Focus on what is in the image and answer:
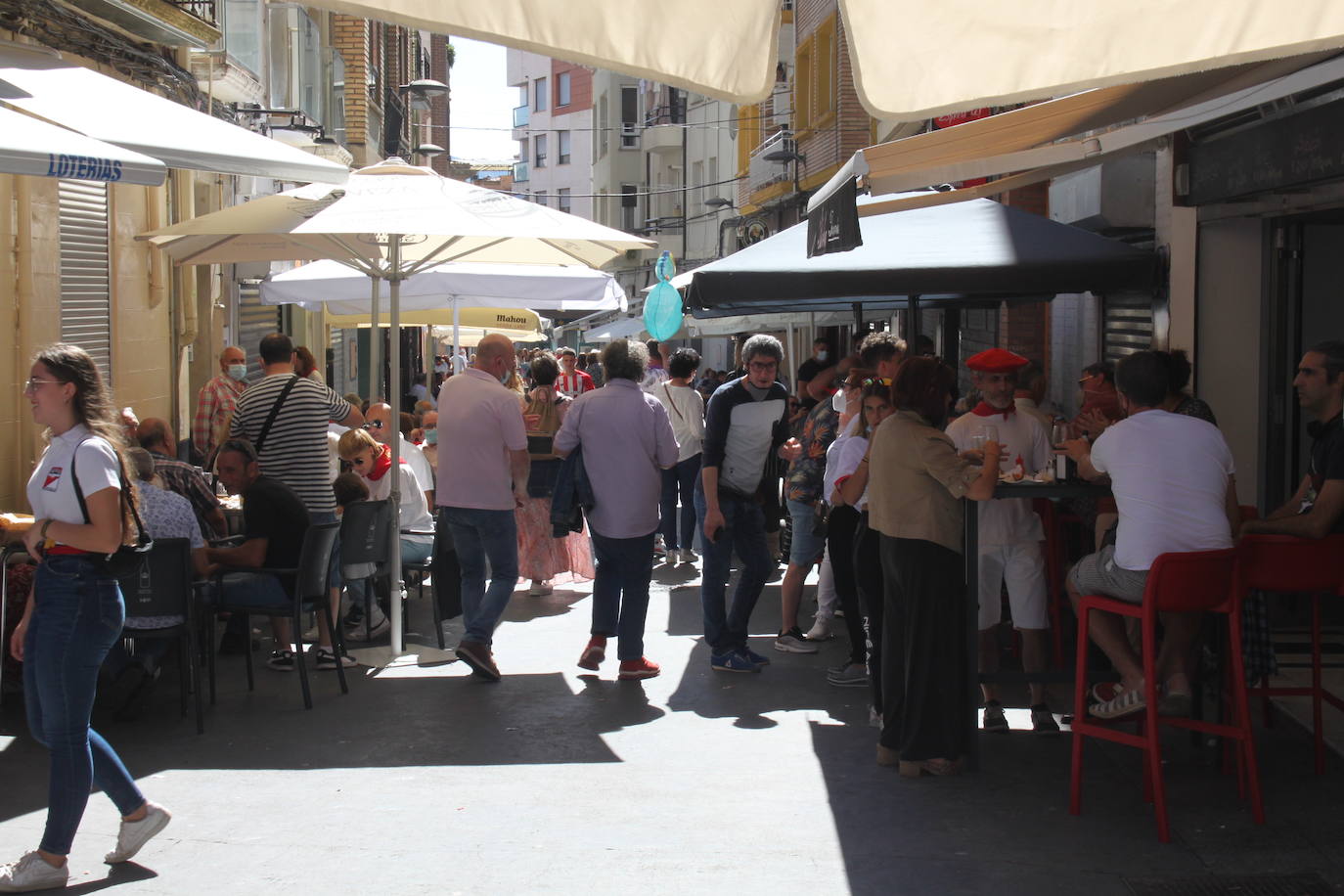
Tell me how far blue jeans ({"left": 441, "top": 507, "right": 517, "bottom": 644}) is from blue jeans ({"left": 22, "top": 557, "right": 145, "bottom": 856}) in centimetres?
324

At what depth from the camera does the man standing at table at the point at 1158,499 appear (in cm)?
547

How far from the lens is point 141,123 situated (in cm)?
689

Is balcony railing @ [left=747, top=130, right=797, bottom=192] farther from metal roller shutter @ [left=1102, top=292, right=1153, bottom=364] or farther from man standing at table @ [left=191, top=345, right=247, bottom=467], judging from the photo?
man standing at table @ [left=191, top=345, right=247, bottom=467]

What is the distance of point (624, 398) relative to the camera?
806cm

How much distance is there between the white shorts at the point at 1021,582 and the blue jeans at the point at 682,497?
5594 millimetres

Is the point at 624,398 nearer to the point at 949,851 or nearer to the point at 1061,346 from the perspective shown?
the point at 949,851

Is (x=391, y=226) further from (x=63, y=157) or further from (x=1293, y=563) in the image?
(x=1293, y=563)

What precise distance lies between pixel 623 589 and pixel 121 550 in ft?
12.0

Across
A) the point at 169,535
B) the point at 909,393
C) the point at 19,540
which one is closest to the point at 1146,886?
the point at 909,393

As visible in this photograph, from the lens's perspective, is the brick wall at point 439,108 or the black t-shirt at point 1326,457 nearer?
the black t-shirt at point 1326,457

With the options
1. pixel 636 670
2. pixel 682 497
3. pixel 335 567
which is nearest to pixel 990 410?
pixel 636 670

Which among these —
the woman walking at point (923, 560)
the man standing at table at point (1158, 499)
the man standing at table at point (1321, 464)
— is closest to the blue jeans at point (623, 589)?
the woman walking at point (923, 560)

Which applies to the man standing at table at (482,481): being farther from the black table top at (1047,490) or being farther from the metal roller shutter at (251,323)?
the metal roller shutter at (251,323)

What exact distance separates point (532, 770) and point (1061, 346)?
28.4ft
